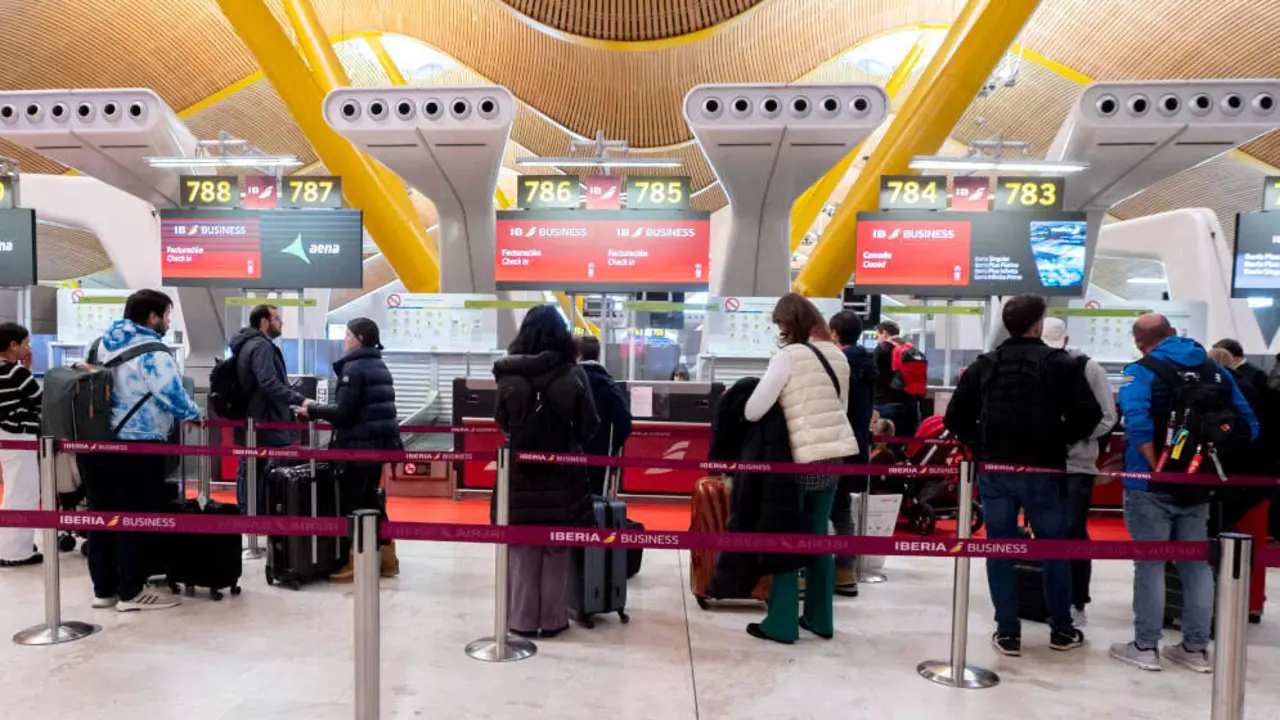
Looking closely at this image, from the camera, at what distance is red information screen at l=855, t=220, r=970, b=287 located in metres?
8.66

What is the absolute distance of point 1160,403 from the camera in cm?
421

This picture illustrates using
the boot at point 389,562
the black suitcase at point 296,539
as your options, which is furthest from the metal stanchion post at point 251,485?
the boot at point 389,562

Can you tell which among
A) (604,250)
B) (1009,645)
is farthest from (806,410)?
(604,250)

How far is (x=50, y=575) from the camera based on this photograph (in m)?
4.06

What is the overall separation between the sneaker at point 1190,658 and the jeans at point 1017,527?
0.45m

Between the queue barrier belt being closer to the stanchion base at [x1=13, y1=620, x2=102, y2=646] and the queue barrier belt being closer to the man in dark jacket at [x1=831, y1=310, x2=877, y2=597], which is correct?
the stanchion base at [x1=13, y1=620, x2=102, y2=646]

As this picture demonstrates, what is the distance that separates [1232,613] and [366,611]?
2.43 m

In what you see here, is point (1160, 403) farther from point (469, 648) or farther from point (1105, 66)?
point (1105, 66)

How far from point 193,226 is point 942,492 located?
781cm

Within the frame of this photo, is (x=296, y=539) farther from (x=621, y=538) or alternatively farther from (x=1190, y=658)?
(x=1190, y=658)

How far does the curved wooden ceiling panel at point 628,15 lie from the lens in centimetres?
1304

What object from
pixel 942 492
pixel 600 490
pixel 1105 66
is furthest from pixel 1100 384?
pixel 1105 66

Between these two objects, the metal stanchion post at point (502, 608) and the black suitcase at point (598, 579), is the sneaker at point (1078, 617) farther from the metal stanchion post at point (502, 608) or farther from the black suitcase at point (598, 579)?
the metal stanchion post at point (502, 608)

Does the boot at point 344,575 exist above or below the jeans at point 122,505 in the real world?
below
